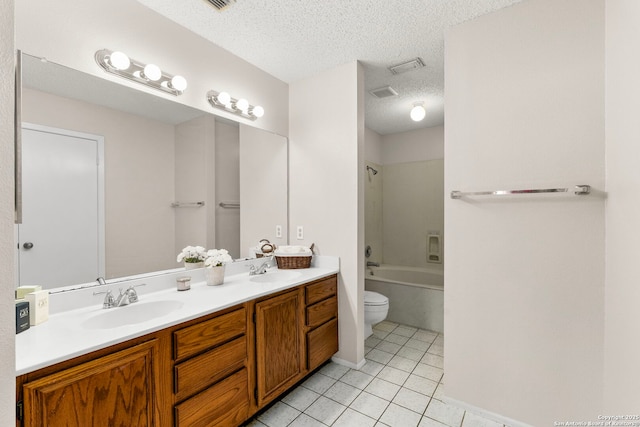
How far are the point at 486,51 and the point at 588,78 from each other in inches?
21.1

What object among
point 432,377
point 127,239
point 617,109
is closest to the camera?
point 617,109

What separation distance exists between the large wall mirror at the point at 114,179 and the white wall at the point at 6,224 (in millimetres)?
938

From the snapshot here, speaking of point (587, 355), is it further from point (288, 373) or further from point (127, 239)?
point (127, 239)

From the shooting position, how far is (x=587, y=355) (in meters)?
1.48

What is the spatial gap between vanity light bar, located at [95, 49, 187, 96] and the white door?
1.25 ft

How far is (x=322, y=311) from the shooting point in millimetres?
2184

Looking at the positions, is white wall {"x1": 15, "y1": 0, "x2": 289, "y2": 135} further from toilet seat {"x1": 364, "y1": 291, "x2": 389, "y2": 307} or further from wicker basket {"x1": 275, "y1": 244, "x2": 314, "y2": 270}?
toilet seat {"x1": 364, "y1": 291, "x2": 389, "y2": 307}

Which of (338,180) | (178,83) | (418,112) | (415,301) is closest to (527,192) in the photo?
(338,180)

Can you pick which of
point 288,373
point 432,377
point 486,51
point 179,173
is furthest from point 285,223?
point 486,51

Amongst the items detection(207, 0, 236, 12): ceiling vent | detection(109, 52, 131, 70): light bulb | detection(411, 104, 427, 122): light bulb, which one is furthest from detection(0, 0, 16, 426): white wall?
detection(411, 104, 427, 122): light bulb

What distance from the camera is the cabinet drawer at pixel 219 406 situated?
1289mm

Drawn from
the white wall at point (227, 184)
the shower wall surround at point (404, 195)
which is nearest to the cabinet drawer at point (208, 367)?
the white wall at point (227, 184)

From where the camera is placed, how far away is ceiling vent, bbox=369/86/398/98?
276cm

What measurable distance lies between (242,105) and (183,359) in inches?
68.0
